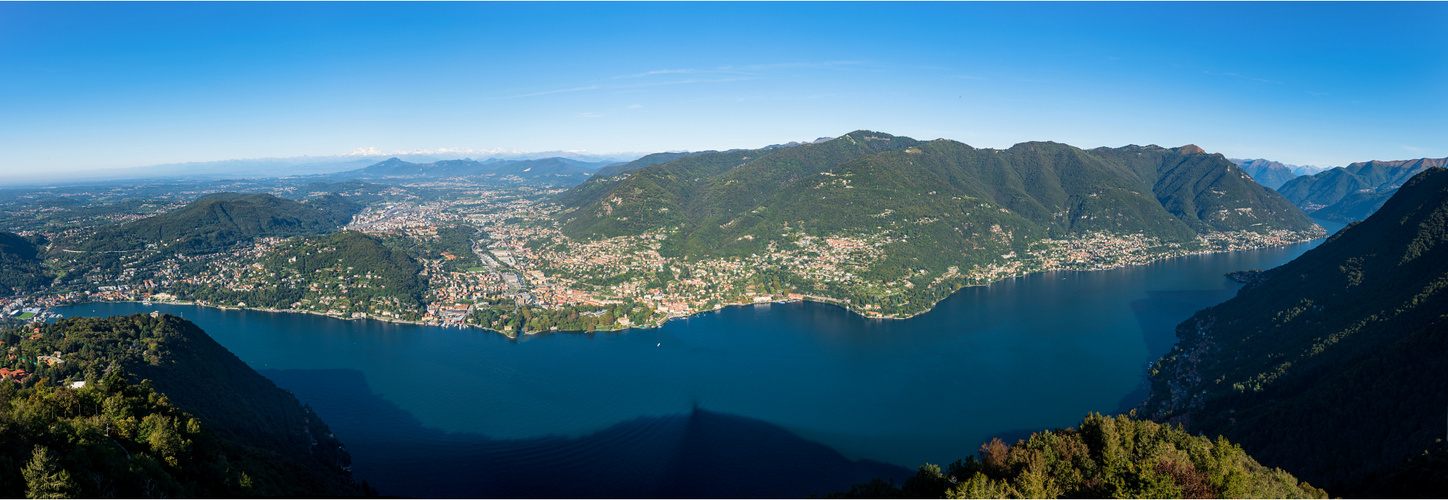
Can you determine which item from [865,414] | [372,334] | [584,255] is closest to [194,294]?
[372,334]

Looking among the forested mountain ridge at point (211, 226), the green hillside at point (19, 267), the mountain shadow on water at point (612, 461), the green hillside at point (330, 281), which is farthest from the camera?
the forested mountain ridge at point (211, 226)

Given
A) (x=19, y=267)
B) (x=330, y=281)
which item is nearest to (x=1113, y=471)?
(x=330, y=281)

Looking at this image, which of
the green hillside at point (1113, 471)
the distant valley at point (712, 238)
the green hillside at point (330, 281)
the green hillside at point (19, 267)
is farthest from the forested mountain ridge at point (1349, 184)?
the green hillside at point (19, 267)

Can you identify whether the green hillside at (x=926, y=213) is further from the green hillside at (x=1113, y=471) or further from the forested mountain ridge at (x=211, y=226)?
the forested mountain ridge at (x=211, y=226)

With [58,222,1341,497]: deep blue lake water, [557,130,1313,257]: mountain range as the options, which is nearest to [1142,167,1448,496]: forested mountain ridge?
[58,222,1341,497]: deep blue lake water

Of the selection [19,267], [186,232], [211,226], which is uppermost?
[211,226]

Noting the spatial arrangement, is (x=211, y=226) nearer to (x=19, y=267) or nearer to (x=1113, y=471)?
(x=19, y=267)

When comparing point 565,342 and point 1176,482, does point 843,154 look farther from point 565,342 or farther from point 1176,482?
point 1176,482
